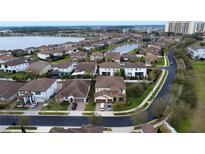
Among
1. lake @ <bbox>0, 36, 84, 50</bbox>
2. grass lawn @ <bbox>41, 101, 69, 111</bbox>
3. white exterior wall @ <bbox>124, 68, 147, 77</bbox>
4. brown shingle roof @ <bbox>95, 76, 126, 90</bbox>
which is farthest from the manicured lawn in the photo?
lake @ <bbox>0, 36, 84, 50</bbox>

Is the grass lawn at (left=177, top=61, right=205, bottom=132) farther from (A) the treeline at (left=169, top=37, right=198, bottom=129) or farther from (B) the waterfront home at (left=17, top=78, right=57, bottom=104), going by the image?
(B) the waterfront home at (left=17, top=78, right=57, bottom=104)

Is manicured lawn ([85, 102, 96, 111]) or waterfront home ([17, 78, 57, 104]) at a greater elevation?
waterfront home ([17, 78, 57, 104])

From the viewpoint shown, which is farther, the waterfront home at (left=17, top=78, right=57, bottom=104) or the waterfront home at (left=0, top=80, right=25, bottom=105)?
the waterfront home at (left=17, top=78, right=57, bottom=104)

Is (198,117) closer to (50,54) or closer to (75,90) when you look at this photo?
(75,90)

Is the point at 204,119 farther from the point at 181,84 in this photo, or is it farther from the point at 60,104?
the point at 60,104

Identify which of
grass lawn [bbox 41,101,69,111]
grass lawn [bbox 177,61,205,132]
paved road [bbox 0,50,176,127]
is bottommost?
paved road [bbox 0,50,176,127]

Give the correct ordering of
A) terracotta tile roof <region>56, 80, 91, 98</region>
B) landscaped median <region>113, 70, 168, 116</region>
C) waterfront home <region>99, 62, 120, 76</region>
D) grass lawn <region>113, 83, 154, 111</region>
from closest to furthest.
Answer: landscaped median <region>113, 70, 168, 116</region> → grass lawn <region>113, 83, 154, 111</region> → terracotta tile roof <region>56, 80, 91, 98</region> → waterfront home <region>99, 62, 120, 76</region>

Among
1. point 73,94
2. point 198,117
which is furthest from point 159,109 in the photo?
point 73,94

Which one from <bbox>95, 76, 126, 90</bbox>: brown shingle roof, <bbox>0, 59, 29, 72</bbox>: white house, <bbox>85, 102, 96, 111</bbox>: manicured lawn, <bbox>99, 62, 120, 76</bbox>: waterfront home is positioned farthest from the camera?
<bbox>0, 59, 29, 72</bbox>: white house
